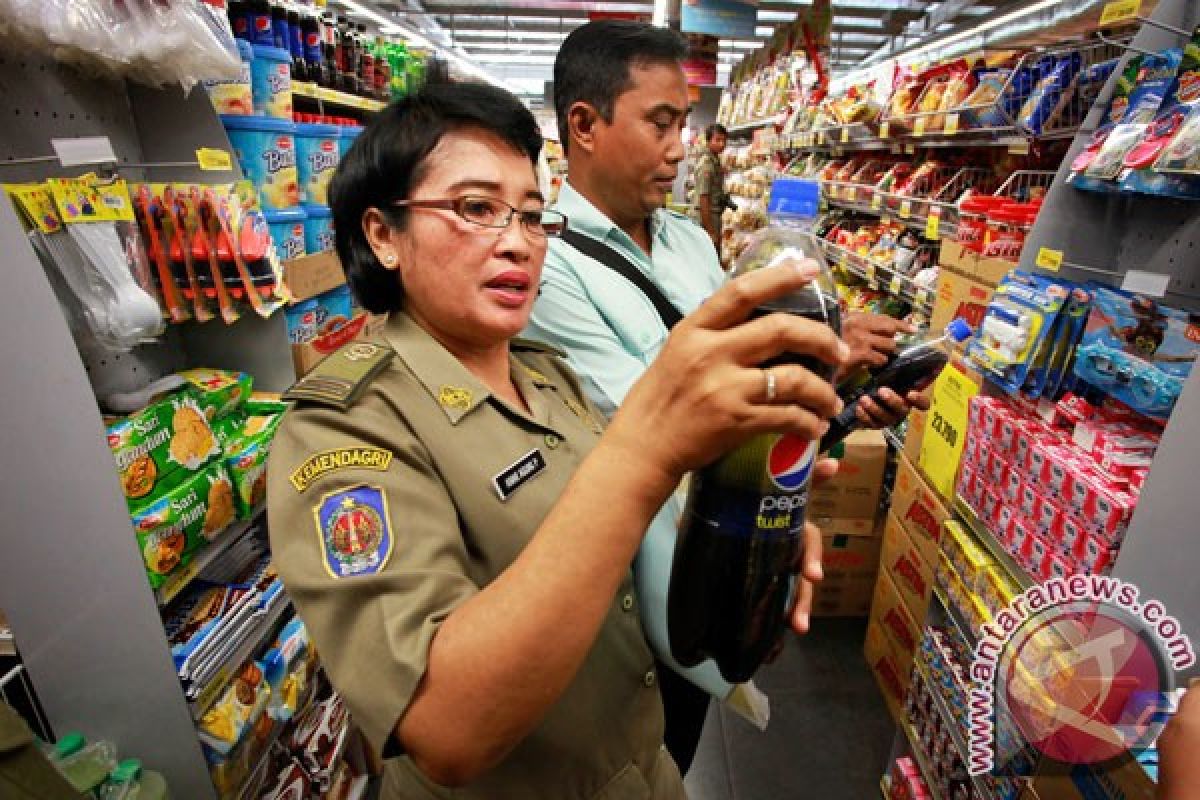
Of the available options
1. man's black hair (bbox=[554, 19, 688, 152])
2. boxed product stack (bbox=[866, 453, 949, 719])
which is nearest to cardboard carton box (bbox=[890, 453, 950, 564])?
boxed product stack (bbox=[866, 453, 949, 719])

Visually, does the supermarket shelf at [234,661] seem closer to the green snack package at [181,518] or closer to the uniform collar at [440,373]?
the green snack package at [181,518]

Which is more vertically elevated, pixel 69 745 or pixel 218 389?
pixel 218 389

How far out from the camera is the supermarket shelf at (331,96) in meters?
2.56

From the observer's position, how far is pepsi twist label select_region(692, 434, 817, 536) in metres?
0.62

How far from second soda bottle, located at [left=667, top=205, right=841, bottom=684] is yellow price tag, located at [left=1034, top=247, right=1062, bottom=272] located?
108 centimetres

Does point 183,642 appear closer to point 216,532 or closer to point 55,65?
point 216,532

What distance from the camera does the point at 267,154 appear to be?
2.10m

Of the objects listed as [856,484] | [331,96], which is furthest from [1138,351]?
[331,96]

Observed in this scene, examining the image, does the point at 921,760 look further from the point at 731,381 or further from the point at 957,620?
the point at 731,381

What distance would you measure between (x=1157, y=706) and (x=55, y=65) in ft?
8.41

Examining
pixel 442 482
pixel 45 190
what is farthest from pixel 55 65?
pixel 442 482

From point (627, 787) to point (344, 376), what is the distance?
2.69 ft

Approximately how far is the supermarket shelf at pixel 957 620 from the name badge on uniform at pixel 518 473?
53.9 inches

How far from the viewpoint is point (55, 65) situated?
1512 millimetres
